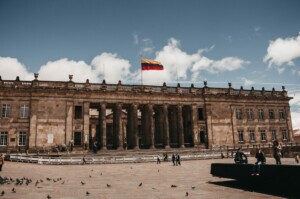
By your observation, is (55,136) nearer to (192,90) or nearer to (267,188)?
(192,90)

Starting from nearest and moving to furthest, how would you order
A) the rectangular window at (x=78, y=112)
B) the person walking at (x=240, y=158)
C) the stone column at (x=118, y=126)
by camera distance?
the person walking at (x=240, y=158) < the stone column at (x=118, y=126) < the rectangular window at (x=78, y=112)

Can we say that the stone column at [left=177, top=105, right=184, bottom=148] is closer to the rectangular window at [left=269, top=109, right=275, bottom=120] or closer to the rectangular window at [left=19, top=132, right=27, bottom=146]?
the rectangular window at [left=269, top=109, right=275, bottom=120]

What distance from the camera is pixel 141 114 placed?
147 feet

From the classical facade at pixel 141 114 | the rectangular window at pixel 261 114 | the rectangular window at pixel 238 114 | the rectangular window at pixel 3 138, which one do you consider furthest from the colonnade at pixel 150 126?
the rectangular window at pixel 261 114

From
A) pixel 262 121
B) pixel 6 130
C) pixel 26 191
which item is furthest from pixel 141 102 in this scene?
pixel 26 191

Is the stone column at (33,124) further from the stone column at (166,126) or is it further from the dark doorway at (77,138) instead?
the stone column at (166,126)

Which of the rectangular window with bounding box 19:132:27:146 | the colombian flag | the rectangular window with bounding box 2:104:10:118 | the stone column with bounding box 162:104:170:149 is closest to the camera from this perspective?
the rectangular window with bounding box 19:132:27:146

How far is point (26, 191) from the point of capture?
435 inches

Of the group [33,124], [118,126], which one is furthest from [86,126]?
[33,124]

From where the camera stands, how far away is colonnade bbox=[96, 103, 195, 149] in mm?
40094

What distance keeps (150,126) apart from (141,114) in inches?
147

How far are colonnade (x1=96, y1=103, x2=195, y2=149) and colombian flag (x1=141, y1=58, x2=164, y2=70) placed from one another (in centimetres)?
618

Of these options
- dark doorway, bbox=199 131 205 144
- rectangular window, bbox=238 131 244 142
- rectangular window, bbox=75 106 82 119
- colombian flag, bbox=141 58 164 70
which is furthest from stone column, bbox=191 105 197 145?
rectangular window, bbox=75 106 82 119

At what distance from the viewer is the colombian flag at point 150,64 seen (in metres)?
40.3
